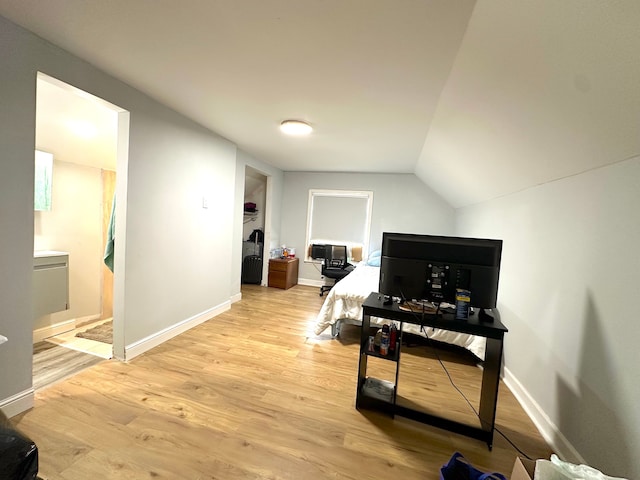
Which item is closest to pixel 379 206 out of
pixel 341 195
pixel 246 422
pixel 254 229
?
pixel 341 195

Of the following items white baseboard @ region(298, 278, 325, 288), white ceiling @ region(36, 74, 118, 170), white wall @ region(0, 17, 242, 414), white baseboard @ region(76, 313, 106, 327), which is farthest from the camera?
white baseboard @ region(298, 278, 325, 288)

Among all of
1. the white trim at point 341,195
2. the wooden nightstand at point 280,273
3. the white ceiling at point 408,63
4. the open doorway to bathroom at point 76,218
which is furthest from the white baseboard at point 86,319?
the white trim at point 341,195

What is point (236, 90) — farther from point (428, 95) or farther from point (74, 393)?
point (74, 393)

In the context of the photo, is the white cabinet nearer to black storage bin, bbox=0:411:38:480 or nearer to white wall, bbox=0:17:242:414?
white wall, bbox=0:17:242:414

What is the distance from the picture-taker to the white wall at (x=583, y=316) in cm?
118

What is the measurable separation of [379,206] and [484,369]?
12.0 ft

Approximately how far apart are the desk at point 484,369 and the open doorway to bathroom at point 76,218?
91.6 inches

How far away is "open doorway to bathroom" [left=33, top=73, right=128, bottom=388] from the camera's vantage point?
2.12m

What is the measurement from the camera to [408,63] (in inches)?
63.1

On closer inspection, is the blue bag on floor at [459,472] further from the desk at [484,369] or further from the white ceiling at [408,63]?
the white ceiling at [408,63]

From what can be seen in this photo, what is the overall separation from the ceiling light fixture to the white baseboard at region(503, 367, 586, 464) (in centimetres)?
299

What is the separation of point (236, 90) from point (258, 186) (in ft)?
11.7

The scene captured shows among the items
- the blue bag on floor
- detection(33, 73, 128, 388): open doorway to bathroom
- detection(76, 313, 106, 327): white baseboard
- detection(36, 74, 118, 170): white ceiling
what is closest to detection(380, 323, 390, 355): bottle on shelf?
the blue bag on floor

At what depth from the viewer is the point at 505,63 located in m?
1.31
